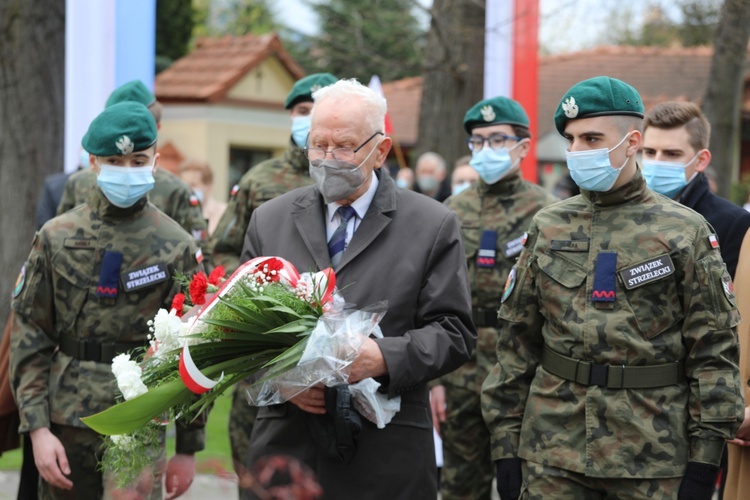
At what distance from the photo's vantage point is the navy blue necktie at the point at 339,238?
4035 millimetres

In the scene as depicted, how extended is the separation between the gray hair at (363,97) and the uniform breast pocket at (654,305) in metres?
1.13

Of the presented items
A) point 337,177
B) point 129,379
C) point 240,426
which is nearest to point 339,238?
point 337,177

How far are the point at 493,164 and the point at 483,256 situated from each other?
559 mm

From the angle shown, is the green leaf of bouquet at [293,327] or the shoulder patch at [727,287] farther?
the shoulder patch at [727,287]

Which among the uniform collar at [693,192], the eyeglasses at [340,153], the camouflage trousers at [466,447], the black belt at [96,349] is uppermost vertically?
the eyeglasses at [340,153]

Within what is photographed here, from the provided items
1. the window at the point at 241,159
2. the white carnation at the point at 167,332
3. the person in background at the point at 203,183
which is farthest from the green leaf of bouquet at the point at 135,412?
the window at the point at 241,159

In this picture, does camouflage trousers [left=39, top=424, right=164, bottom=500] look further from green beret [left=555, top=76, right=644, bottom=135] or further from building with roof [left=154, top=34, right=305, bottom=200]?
building with roof [left=154, top=34, right=305, bottom=200]

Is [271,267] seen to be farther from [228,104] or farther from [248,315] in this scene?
[228,104]

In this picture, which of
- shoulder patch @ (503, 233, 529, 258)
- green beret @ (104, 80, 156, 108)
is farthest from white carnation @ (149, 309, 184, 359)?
green beret @ (104, 80, 156, 108)

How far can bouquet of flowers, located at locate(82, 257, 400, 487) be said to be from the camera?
3469 millimetres

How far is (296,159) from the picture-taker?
21.1 ft

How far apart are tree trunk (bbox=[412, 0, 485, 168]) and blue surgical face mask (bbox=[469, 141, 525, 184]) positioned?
5.78m

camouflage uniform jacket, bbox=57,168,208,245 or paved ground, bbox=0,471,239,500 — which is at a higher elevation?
camouflage uniform jacket, bbox=57,168,208,245

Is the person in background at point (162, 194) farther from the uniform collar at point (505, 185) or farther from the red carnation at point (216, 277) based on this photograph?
the red carnation at point (216, 277)
